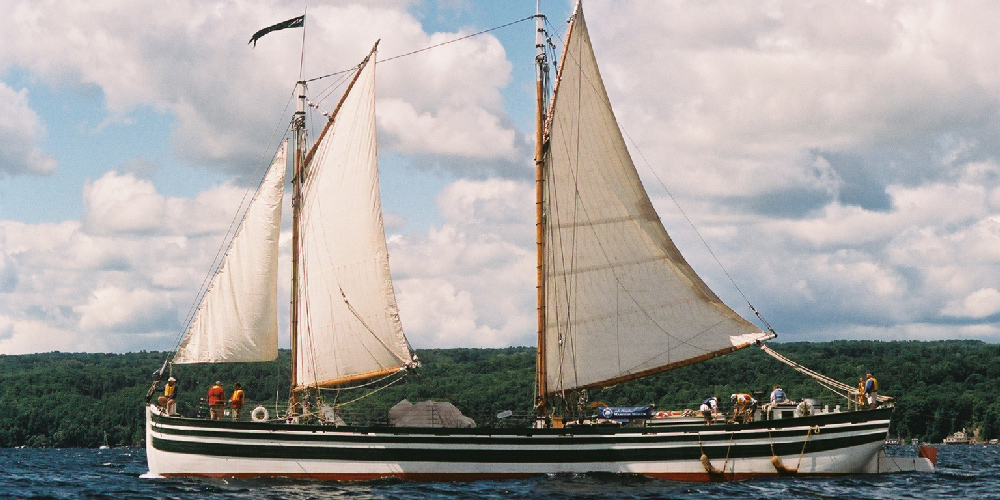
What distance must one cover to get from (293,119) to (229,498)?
754 inches

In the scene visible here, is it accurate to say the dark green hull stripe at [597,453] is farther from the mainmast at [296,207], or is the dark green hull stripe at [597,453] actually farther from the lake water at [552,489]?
the mainmast at [296,207]

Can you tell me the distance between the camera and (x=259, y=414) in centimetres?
5112

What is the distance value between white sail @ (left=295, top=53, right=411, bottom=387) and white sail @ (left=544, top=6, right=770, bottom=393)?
23.8ft

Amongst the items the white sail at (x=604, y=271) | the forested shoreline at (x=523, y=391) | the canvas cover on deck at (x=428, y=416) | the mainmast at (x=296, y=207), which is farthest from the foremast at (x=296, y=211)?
the forested shoreline at (x=523, y=391)

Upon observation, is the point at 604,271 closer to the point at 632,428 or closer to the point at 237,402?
the point at 632,428

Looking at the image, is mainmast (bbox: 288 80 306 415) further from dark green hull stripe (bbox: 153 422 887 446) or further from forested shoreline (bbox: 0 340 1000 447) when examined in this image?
forested shoreline (bbox: 0 340 1000 447)

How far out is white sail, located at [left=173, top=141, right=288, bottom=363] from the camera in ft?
169

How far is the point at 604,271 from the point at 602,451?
7.62 m

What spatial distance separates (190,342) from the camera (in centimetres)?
5175

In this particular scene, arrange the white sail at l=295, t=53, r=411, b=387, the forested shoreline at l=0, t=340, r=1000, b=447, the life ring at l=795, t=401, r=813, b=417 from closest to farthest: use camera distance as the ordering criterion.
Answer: the life ring at l=795, t=401, r=813, b=417 < the white sail at l=295, t=53, r=411, b=387 < the forested shoreline at l=0, t=340, r=1000, b=447

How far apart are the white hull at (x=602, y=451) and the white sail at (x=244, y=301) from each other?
5471mm

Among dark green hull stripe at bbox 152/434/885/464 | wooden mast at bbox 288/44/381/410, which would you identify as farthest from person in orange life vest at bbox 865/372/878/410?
wooden mast at bbox 288/44/381/410

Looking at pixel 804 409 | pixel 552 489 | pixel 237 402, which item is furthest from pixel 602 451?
pixel 237 402

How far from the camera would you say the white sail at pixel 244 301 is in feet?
169
